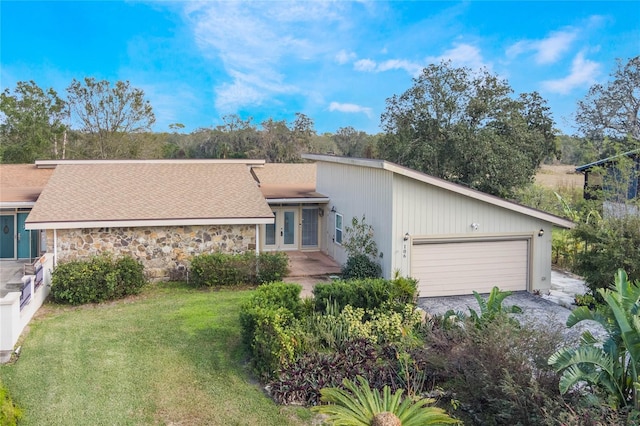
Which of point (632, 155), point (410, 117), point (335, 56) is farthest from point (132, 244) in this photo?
point (335, 56)

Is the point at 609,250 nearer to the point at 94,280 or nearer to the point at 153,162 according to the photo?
the point at 94,280

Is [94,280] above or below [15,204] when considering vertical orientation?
below

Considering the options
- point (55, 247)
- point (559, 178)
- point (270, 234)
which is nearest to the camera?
point (55, 247)

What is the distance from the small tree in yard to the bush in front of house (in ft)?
19.9

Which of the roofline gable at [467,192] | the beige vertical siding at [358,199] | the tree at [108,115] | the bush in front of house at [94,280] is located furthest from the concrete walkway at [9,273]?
the tree at [108,115]

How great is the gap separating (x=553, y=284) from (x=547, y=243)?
202cm

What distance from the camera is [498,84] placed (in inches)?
1177

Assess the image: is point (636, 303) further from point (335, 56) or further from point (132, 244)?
point (335, 56)

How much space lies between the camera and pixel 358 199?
17.0 m

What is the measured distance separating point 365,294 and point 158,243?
7.60m

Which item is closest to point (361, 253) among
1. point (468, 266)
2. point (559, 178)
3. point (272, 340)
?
point (468, 266)

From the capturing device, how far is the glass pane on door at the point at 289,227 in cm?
2078

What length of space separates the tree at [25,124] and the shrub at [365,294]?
104 feet

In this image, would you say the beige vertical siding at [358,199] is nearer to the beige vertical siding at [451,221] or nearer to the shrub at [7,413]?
the beige vertical siding at [451,221]
